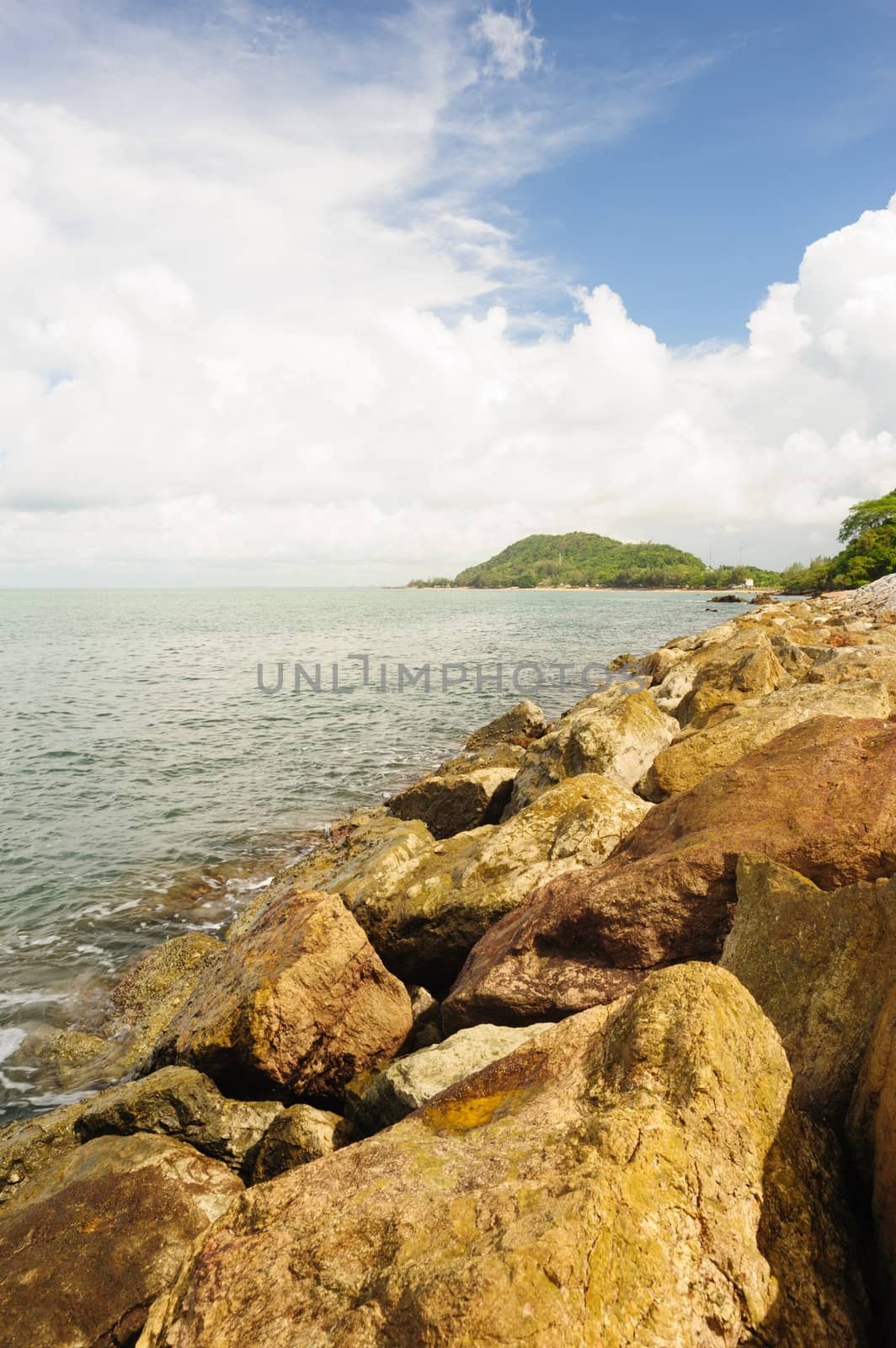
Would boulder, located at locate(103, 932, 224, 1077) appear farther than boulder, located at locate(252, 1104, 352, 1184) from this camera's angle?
Yes

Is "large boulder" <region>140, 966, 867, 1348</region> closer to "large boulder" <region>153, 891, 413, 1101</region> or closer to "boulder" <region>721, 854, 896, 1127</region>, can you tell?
"boulder" <region>721, 854, 896, 1127</region>

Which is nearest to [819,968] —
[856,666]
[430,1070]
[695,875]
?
[695,875]

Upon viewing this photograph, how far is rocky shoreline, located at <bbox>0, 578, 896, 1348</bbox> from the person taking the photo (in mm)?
2738

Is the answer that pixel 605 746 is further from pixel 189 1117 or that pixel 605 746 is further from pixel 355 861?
pixel 189 1117

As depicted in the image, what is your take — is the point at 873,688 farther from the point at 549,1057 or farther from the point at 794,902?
the point at 549,1057

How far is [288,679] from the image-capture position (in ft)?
144

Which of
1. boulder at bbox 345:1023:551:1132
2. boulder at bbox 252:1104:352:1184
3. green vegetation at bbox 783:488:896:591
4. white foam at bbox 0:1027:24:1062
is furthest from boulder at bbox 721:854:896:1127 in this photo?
green vegetation at bbox 783:488:896:591

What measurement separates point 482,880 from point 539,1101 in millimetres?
4597

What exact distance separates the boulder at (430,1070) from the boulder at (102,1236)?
116 centimetres

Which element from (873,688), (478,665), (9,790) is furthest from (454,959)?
(478,665)

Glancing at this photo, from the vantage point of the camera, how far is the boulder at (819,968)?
3738mm

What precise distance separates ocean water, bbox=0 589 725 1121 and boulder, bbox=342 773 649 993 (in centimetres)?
442

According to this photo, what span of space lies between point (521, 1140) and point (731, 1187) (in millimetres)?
921

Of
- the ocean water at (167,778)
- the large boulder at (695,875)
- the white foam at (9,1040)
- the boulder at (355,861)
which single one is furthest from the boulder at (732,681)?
the white foam at (9,1040)
